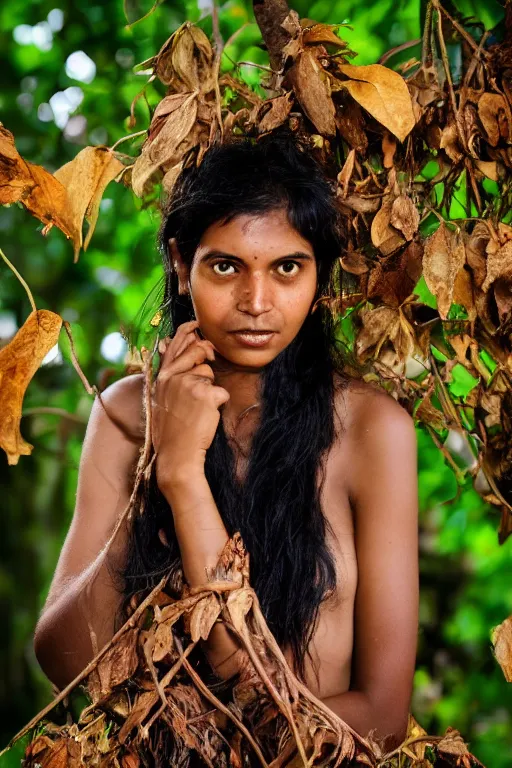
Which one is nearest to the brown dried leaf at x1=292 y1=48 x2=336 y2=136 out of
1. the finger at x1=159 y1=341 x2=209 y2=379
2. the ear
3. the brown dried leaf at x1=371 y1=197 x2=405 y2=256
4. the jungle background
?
the brown dried leaf at x1=371 y1=197 x2=405 y2=256

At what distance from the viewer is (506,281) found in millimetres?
1526

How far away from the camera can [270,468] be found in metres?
1.58

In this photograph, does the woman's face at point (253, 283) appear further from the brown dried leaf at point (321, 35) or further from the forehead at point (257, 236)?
the brown dried leaf at point (321, 35)

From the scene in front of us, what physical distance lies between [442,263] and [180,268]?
0.41 meters

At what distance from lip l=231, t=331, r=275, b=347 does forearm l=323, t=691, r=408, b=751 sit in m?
0.53

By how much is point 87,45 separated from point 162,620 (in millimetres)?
1748

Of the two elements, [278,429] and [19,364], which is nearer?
[19,364]

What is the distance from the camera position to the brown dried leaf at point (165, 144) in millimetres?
1548

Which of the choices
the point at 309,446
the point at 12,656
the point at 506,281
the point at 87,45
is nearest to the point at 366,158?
the point at 506,281

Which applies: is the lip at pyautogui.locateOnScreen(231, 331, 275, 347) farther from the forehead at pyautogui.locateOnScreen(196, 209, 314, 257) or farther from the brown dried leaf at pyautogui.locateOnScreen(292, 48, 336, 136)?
the brown dried leaf at pyautogui.locateOnScreen(292, 48, 336, 136)

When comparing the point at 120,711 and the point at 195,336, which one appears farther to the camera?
the point at 195,336

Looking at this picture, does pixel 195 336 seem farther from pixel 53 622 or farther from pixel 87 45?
pixel 87 45

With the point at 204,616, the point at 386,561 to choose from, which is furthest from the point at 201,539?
the point at 386,561

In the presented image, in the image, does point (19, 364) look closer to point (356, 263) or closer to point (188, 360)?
point (188, 360)
